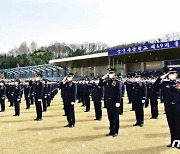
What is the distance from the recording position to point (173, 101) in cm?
711

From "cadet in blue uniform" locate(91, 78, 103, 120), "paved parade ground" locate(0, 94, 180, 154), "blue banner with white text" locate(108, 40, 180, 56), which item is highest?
"blue banner with white text" locate(108, 40, 180, 56)

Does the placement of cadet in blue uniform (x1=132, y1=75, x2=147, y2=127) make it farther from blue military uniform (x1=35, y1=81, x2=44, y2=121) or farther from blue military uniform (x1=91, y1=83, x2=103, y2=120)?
blue military uniform (x1=35, y1=81, x2=44, y2=121)

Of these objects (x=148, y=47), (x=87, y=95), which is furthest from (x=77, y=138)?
(x=148, y=47)

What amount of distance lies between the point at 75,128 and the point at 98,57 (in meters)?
34.7

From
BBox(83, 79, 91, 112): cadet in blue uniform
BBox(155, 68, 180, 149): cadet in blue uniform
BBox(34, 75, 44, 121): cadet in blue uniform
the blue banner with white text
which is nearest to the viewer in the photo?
BBox(155, 68, 180, 149): cadet in blue uniform

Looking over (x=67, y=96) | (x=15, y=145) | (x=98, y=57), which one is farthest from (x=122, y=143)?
(x=98, y=57)

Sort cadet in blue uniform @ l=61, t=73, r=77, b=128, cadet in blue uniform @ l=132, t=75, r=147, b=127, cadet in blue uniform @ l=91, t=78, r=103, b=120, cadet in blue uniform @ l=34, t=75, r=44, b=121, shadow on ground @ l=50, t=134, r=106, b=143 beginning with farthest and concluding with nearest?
cadet in blue uniform @ l=34, t=75, r=44, b=121
cadet in blue uniform @ l=91, t=78, r=103, b=120
cadet in blue uniform @ l=61, t=73, r=77, b=128
cadet in blue uniform @ l=132, t=75, r=147, b=127
shadow on ground @ l=50, t=134, r=106, b=143

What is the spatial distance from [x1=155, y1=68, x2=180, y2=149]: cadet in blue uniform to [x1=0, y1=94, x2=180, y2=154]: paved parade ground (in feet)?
1.50

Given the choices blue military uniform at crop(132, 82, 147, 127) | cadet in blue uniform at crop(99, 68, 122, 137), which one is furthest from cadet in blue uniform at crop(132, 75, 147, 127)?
cadet in blue uniform at crop(99, 68, 122, 137)

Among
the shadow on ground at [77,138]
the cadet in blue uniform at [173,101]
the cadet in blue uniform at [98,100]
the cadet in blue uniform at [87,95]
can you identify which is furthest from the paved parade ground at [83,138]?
the cadet in blue uniform at [87,95]

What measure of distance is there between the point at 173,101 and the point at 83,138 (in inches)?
105

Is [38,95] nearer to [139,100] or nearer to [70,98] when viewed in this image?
[70,98]

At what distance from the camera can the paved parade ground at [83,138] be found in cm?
720

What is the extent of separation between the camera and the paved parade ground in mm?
7195
